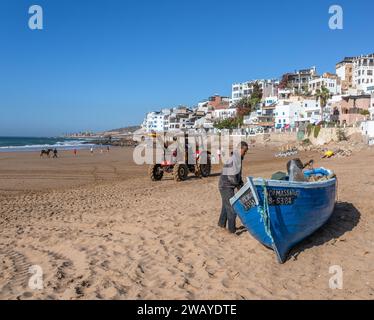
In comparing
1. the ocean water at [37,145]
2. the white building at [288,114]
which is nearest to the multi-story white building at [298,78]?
the white building at [288,114]

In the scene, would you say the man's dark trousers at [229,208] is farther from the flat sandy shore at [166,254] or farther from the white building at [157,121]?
the white building at [157,121]

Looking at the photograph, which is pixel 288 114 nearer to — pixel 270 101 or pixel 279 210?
pixel 270 101

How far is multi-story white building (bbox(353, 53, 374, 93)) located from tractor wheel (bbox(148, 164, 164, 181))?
70.1 m

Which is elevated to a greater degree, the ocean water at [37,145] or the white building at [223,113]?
the white building at [223,113]

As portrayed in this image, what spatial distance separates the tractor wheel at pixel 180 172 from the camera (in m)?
16.5

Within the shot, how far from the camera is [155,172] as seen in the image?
56.4 ft

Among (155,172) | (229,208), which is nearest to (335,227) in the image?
(229,208)

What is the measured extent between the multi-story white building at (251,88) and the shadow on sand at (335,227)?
90525mm

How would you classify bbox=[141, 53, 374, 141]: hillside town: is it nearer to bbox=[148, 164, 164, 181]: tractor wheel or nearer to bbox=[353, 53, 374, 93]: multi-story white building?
bbox=[353, 53, 374, 93]: multi-story white building

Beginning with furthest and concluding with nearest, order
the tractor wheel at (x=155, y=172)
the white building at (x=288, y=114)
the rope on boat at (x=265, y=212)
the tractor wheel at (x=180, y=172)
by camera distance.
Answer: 1. the white building at (x=288, y=114)
2. the tractor wheel at (x=155, y=172)
3. the tractor wheel at (x=180, y=172)
4. the rope on boat at (x=265, y=212)

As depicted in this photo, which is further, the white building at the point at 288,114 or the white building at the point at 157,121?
the white building at the point at 157,121

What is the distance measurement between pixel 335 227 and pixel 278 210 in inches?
111
